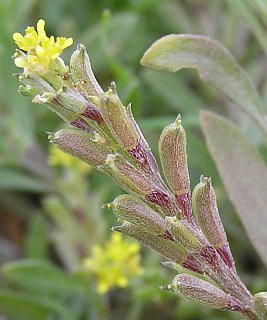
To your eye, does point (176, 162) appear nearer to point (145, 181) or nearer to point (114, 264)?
point (145, 181)

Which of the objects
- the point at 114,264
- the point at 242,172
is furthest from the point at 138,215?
the point at 114,264

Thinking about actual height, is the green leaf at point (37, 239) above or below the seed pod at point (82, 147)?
above

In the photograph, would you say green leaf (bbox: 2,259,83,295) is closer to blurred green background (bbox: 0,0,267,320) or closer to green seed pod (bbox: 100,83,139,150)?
blurred green background (bbox: 0,0,267,320)

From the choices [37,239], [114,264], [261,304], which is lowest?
[261,304]

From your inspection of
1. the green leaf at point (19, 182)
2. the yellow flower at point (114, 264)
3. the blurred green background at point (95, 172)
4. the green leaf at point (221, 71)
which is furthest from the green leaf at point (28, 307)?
the green leaf at point (221, 71)

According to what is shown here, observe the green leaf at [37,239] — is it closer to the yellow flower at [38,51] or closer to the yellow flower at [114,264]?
the yellow flower at [114,264]

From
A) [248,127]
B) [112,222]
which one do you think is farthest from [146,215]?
[112,222]
